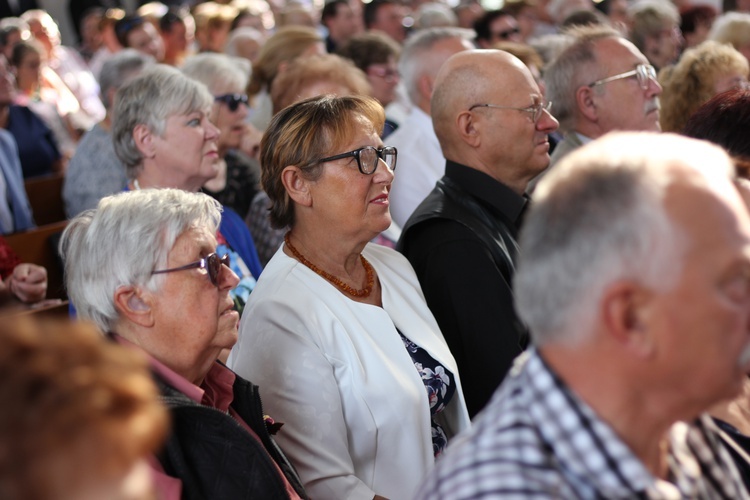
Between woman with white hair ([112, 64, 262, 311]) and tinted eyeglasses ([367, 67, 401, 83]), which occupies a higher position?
woman with white hair ([112, 64, 262, 311])

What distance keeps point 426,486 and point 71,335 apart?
550 mm

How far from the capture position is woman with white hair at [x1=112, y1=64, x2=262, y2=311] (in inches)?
126

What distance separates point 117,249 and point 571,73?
2335 mm

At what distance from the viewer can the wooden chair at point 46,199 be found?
4844 millimetres

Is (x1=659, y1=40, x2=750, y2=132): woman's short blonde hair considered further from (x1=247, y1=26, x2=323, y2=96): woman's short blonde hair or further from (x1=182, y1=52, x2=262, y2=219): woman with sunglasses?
(x1=247, y1=26, x2=323, y2=96): woman's short blonde hair

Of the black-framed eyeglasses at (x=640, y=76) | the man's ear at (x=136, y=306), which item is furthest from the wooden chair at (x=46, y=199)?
the man's ear at (x=136, y=306)

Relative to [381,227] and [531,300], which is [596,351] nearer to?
[531,300]

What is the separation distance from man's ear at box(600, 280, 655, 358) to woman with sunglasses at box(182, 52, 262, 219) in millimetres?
3039

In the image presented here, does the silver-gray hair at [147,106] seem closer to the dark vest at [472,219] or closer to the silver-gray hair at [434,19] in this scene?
the dark vest at [472,219]

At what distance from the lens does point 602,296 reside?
1.13 metres

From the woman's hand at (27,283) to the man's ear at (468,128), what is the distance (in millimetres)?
1495

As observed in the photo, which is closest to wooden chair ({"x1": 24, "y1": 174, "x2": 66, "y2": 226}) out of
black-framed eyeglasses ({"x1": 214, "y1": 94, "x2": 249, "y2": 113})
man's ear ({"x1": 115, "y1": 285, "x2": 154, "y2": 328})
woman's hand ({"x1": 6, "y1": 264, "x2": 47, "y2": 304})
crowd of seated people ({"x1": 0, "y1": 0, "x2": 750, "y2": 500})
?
crowd of seated people ({"x1": 0, "y1": 0, "x2": 750, "y2": 500})

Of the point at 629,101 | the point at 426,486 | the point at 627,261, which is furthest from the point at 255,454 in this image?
the point at 629,101

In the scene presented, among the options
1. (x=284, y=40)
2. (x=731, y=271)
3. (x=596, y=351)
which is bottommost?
(x=284, y=40)
